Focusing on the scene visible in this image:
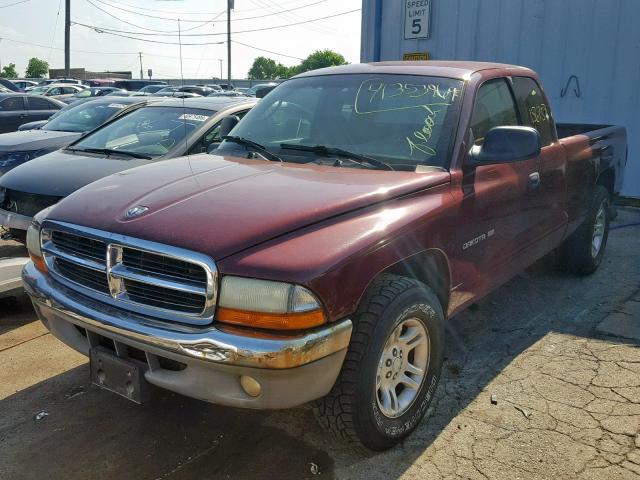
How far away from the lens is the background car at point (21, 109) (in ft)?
44.9

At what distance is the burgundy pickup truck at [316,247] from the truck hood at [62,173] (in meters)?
1.94

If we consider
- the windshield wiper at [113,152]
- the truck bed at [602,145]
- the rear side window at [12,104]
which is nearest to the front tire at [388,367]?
the truck bed at [602,145]

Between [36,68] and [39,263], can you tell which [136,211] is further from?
[36,68]

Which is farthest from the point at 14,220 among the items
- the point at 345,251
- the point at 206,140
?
the point at 345,251

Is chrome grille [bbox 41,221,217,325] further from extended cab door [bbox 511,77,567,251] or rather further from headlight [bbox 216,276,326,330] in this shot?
extended cab door [bbox 511,77,567,251]

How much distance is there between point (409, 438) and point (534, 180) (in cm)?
194

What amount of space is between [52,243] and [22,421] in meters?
0.99

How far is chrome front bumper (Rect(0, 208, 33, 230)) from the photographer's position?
5344 mm

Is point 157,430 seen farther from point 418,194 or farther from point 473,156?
point 473,156

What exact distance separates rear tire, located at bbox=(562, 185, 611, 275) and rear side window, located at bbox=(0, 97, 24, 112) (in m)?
12.5

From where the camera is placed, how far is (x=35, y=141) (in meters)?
7.62

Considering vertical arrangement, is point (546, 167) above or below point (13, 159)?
above

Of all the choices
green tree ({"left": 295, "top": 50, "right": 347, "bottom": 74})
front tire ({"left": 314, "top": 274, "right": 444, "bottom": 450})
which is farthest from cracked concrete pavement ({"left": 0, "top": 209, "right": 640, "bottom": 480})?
green tree ({"left": 295, "top": 50, "right": 347, "bottom": 74})

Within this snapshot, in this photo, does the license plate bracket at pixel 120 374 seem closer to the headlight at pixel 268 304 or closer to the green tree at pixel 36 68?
the headlight at pixel 268 304
